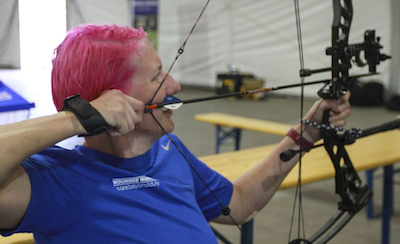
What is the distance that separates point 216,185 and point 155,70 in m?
0.38

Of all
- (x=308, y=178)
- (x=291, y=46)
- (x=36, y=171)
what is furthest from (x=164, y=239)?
(x=291, y=46)

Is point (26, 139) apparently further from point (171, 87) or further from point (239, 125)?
point (239, 125)

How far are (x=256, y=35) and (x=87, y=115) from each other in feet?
24.0

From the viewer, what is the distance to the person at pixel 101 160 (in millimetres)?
624

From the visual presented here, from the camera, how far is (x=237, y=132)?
10.5 ft

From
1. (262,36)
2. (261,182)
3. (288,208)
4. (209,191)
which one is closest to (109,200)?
(209,191)

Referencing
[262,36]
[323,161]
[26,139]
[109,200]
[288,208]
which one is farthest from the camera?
[262,36]

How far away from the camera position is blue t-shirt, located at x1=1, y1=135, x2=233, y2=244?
0.68 m

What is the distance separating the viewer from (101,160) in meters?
0.82

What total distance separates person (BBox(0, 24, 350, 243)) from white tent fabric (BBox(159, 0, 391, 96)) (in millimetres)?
5744

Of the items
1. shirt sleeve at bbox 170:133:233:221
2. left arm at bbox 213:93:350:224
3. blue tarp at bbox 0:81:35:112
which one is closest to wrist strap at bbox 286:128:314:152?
left arm at bbox 213:93:350:224

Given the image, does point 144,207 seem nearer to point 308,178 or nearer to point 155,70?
point 155,70

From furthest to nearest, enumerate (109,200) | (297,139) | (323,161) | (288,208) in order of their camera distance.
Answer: (288,208) → (323,161) → (297,139) → (109,200)

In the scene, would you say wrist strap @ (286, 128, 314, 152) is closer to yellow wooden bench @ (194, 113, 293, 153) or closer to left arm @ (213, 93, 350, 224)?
left arm @ (213, 93, 350, 224)
